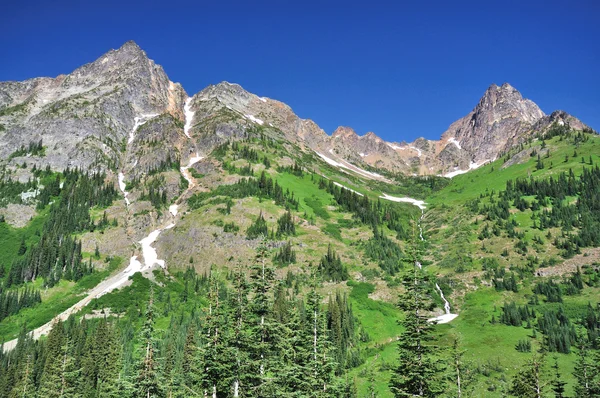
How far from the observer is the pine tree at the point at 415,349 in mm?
33281

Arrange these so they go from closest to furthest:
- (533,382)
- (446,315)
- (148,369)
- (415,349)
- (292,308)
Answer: (415,349) → (148,369) → (292,308) → (533,382) → (446,315)

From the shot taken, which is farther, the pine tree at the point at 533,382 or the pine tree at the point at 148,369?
the pine tree at the point at 533,382

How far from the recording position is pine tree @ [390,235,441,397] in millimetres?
33281

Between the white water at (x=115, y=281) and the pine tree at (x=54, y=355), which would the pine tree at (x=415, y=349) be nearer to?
the pine tree at (x=54, y=355)

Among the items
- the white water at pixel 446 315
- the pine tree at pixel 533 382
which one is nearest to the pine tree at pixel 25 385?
the pine tree at pixel 533 382

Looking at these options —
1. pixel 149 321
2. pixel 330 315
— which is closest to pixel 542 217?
pixel 330 315

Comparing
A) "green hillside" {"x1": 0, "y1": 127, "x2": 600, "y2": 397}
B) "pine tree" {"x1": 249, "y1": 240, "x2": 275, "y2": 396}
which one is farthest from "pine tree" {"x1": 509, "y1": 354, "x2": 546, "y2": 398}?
"pine tree" {"x1": 249, "y1": 240, "x2": 275, "y2": 396}

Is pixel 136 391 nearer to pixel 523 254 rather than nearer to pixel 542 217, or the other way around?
pixel 523 254

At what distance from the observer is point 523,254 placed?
163 meters

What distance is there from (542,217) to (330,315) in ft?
437

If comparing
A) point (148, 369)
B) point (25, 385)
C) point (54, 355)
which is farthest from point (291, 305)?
point (54, 355)

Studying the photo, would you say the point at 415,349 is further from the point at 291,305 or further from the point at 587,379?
the point at 587,379

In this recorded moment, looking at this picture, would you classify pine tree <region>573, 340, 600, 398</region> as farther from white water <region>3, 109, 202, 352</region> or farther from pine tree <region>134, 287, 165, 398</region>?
white water <region>3, 109, 202, 352</region>

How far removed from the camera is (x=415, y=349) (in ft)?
114
